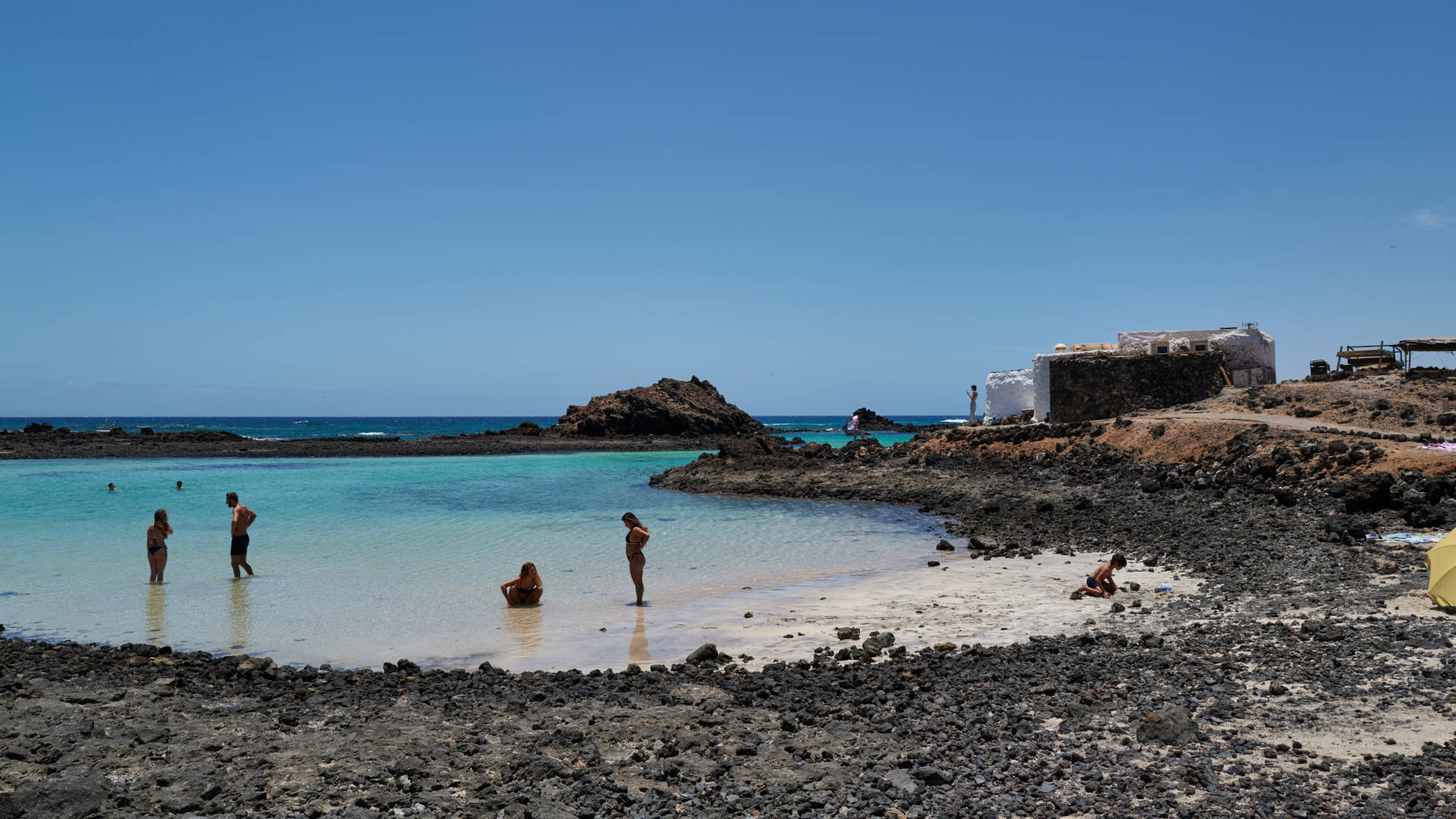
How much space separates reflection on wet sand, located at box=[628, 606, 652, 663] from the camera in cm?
885

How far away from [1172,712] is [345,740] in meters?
5.77

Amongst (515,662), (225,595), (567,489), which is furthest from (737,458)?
(515,662)

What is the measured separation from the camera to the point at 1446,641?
7293mm

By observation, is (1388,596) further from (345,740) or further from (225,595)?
(225,595)

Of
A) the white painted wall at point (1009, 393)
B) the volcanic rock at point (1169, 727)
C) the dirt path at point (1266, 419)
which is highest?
the white painted wall at point (1009, 393)

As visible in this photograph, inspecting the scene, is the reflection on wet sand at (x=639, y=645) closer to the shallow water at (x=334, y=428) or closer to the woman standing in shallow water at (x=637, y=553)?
the woman standing in shallow water at (x=637, y=553)

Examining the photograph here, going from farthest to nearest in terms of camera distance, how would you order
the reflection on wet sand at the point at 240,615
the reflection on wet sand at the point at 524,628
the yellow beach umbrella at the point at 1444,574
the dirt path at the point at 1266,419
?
the dirt path at the point at 1266,419 < the reflection on wet sand at the point at 240,615 < the reflection on wet sand at the point at 524,628 < the yellow beach umbrella at the point at 1444,574

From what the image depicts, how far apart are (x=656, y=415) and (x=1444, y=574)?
190ft

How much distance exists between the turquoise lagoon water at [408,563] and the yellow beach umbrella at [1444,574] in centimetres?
763

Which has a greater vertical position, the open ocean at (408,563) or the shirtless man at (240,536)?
the shirtless man at (240,536)

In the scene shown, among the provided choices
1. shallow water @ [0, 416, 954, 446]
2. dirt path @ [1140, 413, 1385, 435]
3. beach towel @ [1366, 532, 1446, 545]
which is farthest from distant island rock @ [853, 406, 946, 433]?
beach towel @ [1366, 532, 1446, 545]

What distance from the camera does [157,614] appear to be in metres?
11.0

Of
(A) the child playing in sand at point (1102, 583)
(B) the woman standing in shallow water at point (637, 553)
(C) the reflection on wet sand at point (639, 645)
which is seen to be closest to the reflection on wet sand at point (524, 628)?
(C) the reflection on wet sand at point (639, 645)

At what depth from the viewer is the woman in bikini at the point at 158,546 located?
12883mm
